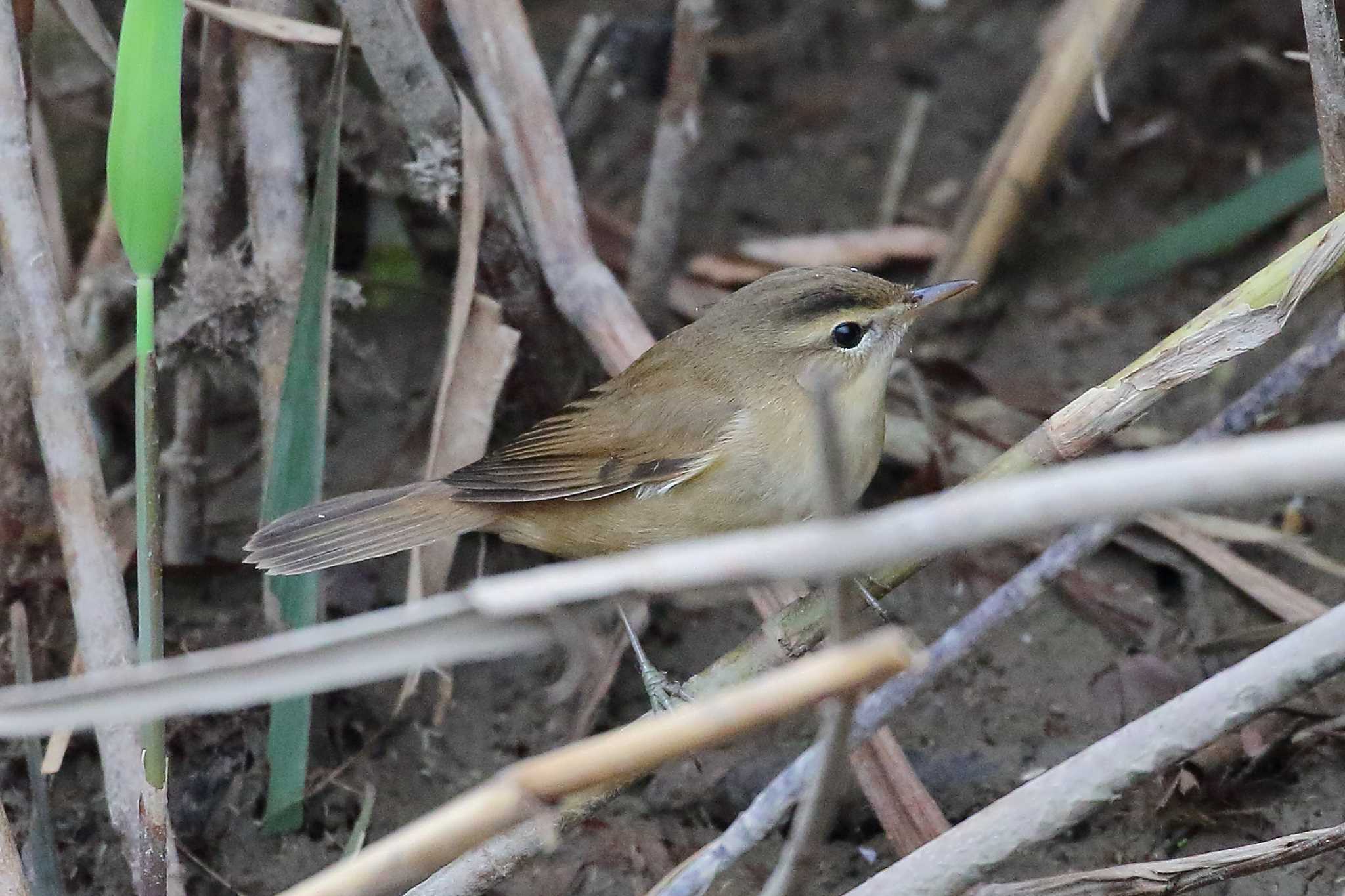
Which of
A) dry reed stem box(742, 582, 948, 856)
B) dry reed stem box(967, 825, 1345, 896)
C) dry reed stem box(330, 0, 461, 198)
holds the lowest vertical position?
dry reed stem box(967, 825, 1345, 896)

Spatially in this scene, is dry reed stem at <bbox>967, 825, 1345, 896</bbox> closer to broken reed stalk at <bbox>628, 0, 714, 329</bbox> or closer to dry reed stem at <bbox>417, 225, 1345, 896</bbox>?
dry reed stem at <bbox>417, 225, 1345, 896</bbox>

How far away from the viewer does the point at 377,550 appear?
309 cm

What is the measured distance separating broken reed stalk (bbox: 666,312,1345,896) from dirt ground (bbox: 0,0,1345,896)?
1.71 feet

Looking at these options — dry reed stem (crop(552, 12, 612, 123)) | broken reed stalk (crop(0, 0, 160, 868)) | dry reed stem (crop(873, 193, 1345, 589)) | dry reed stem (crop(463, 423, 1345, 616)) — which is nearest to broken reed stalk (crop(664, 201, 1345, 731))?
dry reed stem (crop(873, 193, 1345, 589))

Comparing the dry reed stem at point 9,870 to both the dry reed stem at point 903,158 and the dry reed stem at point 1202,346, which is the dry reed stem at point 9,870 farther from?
the dry reed stem at point 903,158

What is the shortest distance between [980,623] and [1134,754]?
0.70m

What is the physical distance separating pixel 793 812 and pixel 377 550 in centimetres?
107

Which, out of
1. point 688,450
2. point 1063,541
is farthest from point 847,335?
point 1063,541

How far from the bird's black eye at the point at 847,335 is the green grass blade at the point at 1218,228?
1.74 metres

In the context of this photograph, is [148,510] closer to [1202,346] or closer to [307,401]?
[307,401]

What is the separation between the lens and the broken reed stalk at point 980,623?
6.88 ft

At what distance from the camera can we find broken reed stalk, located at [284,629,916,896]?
1.51 metres

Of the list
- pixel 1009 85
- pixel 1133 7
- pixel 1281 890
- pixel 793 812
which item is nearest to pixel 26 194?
pixel 793 812

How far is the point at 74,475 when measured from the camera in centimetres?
271
